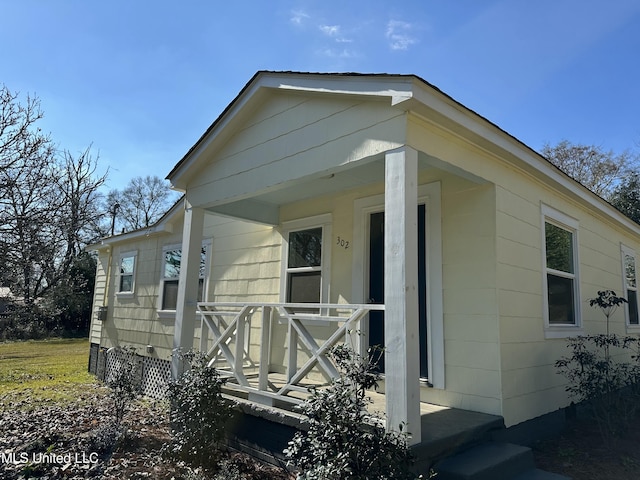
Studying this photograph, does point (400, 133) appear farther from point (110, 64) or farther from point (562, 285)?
point (110, 64)

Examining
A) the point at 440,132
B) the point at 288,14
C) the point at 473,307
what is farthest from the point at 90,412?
the point at 288,14

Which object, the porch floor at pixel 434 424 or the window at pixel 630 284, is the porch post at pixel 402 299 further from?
the window at pixel 630 284

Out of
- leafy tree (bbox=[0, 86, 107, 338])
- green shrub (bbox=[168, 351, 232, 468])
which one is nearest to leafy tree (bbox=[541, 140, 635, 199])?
green shrub (bbox=[168, 351, 232, 468])

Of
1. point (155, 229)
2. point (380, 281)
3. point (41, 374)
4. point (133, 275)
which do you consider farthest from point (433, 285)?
point (41, 374)

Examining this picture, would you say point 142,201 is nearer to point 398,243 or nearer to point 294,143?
point 294,143

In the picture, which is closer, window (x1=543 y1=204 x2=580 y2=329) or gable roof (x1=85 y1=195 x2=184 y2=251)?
window (x1=543 y1=204 x2=580 y2=329)

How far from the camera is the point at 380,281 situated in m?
5.26

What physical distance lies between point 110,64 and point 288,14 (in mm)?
4081

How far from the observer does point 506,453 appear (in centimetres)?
353

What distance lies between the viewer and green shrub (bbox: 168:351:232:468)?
3.97m

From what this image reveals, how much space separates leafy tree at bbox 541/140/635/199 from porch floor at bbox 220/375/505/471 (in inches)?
682

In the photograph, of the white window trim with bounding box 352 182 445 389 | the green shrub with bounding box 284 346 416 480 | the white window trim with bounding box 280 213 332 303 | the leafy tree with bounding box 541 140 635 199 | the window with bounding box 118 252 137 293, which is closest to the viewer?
the green shrub with bounding box 284 346 416 480

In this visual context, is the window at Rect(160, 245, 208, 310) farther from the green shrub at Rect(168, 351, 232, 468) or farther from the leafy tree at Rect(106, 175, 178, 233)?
the leafy tree at Rect(106, 175, 178, 233)

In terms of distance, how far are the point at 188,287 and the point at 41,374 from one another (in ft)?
25.0
